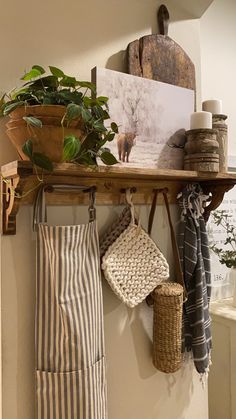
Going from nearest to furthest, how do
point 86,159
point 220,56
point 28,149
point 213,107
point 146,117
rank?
point 28,149, point 86,159, point 146,117, point 213,107, point 220,56

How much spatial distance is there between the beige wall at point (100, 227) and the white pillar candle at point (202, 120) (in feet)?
0.99

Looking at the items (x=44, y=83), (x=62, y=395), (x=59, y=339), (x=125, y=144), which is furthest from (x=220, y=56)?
(x=62, y=395)

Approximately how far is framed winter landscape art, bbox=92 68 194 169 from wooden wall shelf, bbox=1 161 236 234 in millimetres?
79

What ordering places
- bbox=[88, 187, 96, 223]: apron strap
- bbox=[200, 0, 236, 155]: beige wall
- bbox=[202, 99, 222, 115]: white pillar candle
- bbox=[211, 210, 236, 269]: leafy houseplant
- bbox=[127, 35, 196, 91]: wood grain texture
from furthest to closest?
bbox=[200, 0, 236, 155]: beige wall, bbox=[211, 210, 236, 269]: leafy houseplant, bbox=[202, 99, 222, 115]: white pillar candle, bbox=[127, 35, 196, 91]: wood grain texture, bbox=[88, 187, 96, 223]: apron strap

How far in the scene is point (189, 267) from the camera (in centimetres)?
138

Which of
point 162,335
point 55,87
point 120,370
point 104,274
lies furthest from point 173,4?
point 120,370

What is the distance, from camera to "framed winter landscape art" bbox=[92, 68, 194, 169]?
119 cm

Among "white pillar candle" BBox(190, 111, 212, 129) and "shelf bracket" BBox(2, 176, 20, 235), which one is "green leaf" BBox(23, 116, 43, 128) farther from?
"white pillar candle" BBox(190, 111, 212, 129)

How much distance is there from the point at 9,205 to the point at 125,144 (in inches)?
17.2

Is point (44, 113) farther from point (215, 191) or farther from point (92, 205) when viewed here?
point (215, 191)

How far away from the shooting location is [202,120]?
1.25 meters

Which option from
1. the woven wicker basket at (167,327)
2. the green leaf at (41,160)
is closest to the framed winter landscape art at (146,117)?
the green leaf at (41,160)

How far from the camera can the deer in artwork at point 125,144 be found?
120cm

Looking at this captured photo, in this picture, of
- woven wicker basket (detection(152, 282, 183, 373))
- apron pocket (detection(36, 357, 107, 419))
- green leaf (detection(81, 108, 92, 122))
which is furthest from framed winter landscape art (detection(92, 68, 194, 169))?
apron pocket (detection(36, 357, 107, 419))
